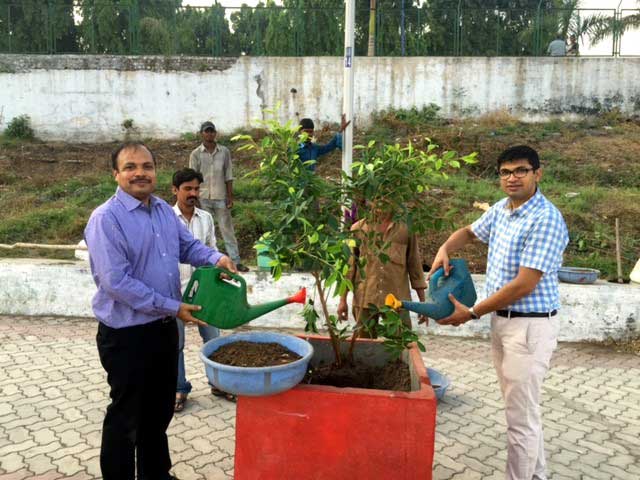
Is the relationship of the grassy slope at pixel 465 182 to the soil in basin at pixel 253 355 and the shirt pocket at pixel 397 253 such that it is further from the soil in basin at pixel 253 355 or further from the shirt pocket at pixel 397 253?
the soil in basin at pixel 253 355

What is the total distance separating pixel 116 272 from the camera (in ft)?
7.97

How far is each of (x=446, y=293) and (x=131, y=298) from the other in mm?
1483

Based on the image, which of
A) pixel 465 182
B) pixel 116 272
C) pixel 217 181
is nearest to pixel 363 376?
pixel 116 272

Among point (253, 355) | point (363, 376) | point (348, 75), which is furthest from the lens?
point (348, 75)

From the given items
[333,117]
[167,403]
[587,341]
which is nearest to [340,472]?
[167,403]

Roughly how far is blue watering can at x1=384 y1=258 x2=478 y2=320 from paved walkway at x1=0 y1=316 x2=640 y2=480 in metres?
1.14

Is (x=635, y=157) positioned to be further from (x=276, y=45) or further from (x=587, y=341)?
(x=276, y=45)

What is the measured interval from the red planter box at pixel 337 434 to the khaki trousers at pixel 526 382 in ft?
1.74

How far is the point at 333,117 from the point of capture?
13.7 m

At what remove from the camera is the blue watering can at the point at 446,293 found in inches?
105

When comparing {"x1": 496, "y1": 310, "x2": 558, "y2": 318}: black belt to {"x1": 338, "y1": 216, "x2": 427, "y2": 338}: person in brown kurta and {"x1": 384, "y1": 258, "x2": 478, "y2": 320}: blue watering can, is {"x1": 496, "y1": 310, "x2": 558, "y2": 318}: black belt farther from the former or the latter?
{"x1": 338, "y1": 216, "x2": 427, "y2": 338}: person in brown kurta

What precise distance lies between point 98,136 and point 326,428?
13160 millimetres

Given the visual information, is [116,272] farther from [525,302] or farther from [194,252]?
[525,302]

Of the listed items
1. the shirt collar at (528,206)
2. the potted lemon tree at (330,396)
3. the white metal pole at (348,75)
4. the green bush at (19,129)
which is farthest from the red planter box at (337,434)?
the green bush at (19,129)
